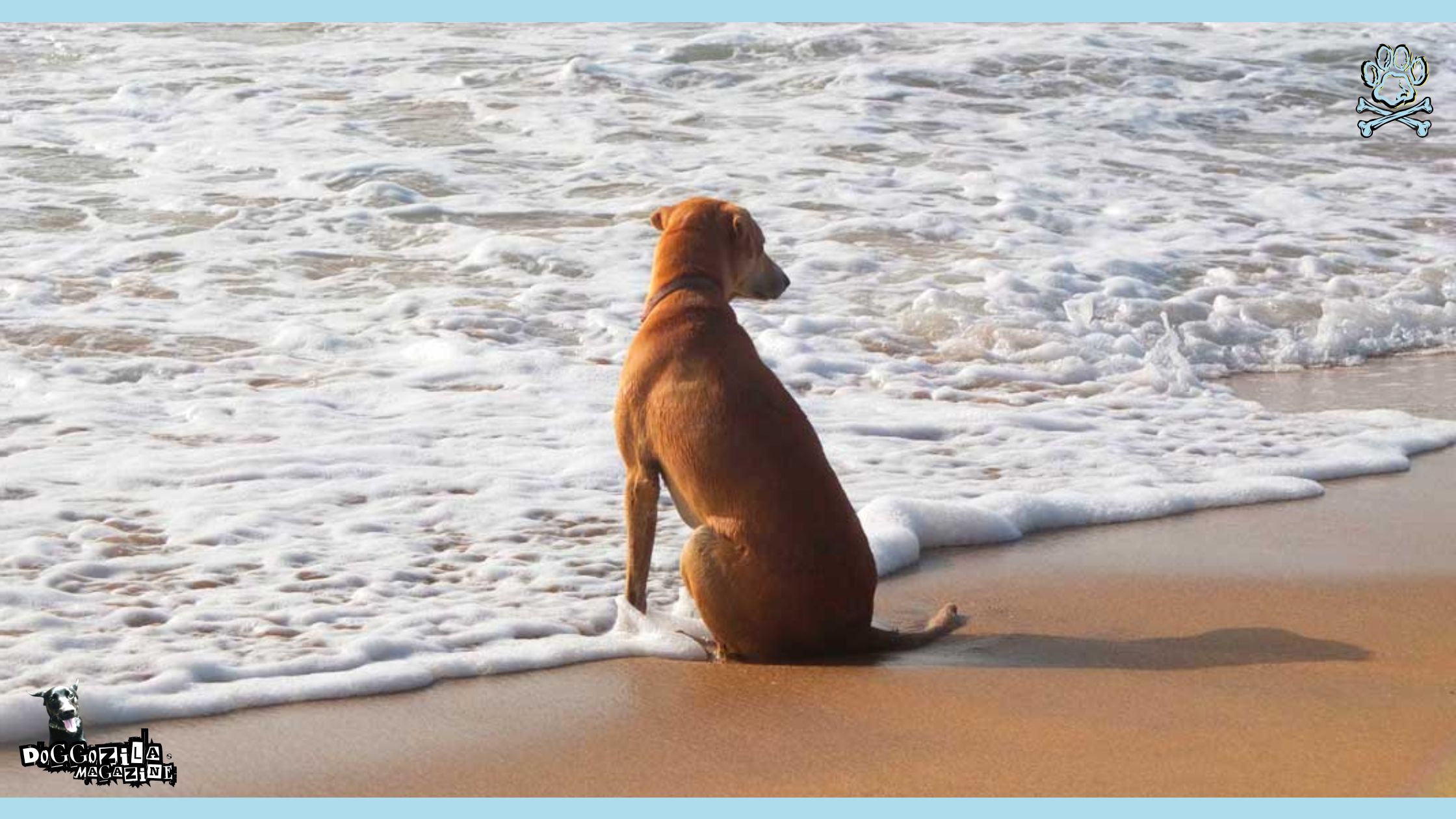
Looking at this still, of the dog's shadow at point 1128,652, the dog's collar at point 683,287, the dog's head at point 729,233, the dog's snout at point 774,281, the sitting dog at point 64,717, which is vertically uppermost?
the dog's head at point 729,233

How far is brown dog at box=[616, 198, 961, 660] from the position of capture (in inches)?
184

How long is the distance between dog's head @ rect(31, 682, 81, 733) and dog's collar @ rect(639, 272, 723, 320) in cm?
199

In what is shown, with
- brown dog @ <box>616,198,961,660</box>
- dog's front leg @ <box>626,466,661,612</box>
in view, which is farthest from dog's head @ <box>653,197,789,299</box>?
dog's front leg @ <box>626,466,661,612</box>

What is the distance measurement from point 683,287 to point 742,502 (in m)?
0.86

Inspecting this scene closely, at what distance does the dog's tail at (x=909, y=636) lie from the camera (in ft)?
15.7

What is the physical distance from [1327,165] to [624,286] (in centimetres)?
695

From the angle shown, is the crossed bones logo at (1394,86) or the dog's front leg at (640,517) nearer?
the dog's front leg at (640,517)

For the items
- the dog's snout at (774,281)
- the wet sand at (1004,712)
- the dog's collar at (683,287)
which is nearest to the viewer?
the wet sand at (1004,712)

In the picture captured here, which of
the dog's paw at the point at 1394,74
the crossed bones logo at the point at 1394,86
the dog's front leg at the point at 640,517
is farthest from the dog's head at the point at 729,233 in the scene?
the dog's paw at the point at 1394,74

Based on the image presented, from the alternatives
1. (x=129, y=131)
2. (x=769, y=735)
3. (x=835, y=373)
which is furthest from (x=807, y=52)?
(x=769, y=735)

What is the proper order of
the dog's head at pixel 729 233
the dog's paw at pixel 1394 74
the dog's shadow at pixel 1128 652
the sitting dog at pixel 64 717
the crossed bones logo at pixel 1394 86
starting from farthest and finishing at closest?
1. the dog's paw at pixel 1394 74
2. the crossed bones logo at pixel 1394 86
3. the dog's head at pixel 729 233
4. the dog's shadow at pixel 1128 652
5. the sitting dog at pixel 64 717

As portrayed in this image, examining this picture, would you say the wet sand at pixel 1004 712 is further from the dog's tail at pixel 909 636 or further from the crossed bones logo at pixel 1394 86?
the crossed bones logo at pixel 1394 86

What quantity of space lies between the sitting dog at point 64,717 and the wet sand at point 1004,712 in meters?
0.06

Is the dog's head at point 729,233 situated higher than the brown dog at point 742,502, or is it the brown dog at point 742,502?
the dog's head at point 729,233
